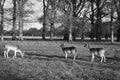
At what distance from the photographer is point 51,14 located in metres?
39.3

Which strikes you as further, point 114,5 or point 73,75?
point 114,5

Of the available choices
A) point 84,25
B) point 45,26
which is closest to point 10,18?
point 45,26

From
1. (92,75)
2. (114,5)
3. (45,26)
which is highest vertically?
(114,5)

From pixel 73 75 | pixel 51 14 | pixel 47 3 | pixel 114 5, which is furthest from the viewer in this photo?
pixel 47 3

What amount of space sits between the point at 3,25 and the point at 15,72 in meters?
32.8

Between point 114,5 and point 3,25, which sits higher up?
point 114,5

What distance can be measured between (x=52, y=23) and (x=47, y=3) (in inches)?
220

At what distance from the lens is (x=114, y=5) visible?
105ft

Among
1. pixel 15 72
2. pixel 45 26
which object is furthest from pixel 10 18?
pixel 15 72

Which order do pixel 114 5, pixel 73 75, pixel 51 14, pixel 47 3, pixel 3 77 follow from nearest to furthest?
pixel 3 77 → pixel 73 75 → pixel 114 5 → pixel 51 14 → pixel 47 3

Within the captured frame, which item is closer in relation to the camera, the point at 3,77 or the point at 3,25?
the point at 3,77

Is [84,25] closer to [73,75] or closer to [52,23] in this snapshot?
[52,23]

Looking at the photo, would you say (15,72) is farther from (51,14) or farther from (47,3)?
(47,3)

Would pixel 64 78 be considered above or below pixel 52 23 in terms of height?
below
